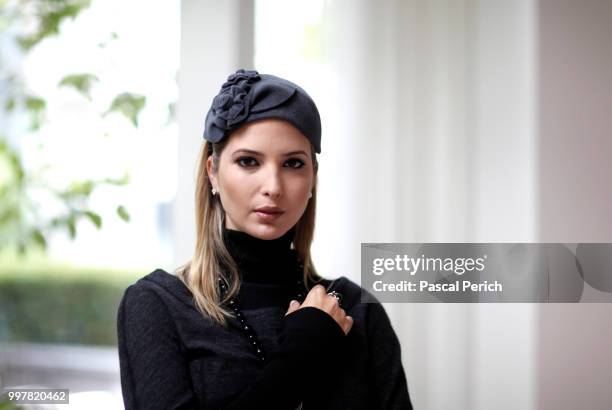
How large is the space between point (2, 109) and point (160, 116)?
1.95 feet

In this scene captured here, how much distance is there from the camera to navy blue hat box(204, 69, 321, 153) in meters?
1.22

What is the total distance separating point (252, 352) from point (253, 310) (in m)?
0.09

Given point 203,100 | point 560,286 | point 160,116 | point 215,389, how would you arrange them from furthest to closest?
point 160,116 < point 203,100 < point 560,286 < point 215,389

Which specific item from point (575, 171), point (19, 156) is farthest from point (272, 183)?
point (19, 156)

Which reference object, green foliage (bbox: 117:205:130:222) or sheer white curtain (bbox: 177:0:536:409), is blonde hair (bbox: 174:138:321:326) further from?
green foliage (bbox: 117:205:130:222)

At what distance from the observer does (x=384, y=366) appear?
4.23ft

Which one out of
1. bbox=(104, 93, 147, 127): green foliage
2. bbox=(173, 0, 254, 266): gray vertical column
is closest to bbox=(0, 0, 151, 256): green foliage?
bbox=(104, 93, 147, 127): green foliage

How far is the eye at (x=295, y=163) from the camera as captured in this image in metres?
1.25

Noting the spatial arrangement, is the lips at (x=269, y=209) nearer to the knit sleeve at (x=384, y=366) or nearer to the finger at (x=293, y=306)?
the finger at (x=293, y=306)

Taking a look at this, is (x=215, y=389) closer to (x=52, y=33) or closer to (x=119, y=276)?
(x=52, y=33)

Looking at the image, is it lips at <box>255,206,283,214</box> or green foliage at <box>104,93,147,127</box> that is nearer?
lips at <box>255,206,283,214</box>

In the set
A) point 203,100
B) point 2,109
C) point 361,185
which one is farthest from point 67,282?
point 361,185

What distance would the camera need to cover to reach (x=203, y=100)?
1.73m

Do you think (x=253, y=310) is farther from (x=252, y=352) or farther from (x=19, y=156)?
(x=19, y=156)
